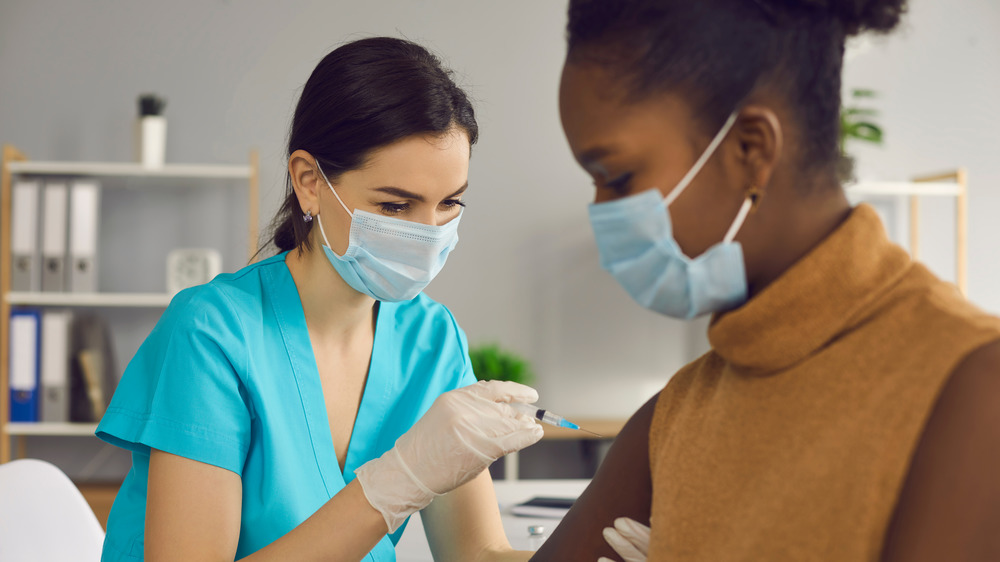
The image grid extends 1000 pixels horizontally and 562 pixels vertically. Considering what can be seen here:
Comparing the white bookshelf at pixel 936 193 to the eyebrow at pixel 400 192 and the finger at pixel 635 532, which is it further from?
the finger at pixel 635 532

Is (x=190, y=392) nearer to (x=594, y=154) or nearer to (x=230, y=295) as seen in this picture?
(x=230, y=295)

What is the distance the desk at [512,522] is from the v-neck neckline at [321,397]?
22cm

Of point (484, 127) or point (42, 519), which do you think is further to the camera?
point (484, 127)

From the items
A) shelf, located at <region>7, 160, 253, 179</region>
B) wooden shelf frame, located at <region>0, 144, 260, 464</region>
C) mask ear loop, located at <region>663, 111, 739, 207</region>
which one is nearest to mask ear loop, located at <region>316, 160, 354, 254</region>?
mask ear loop, located at <region>663, 111, 739, 207</region>

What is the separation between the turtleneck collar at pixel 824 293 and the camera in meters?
0.56

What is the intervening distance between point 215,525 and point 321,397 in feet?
0.83

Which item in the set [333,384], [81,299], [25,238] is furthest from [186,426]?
[25,238]

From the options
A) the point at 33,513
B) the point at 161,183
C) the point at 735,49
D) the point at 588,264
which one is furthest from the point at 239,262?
the point at 735,49

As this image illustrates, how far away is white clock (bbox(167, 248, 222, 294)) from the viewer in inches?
105

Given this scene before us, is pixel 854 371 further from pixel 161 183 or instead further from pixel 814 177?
pixel 161 183

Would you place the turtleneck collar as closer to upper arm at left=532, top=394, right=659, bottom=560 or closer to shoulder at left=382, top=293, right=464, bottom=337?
upper arm at left=532, top=394, right=659, bottom=560

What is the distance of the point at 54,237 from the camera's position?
100 inches

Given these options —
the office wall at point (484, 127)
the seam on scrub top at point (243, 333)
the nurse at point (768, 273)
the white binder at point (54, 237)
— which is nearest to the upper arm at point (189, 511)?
the seam on scrub top at point (243, 333)

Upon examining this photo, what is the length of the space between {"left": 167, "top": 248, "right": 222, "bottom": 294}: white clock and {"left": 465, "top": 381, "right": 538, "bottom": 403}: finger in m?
1.88
